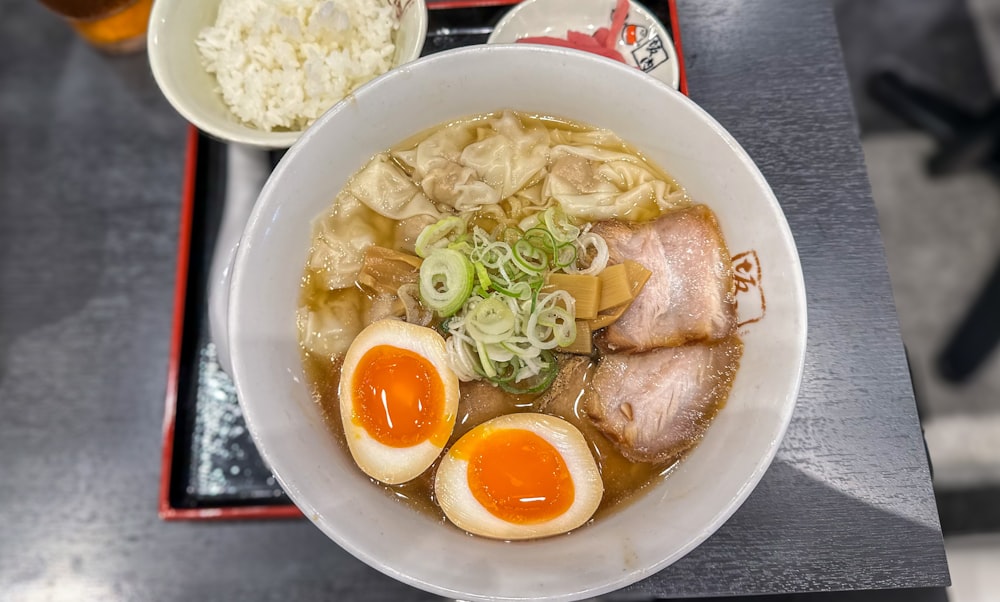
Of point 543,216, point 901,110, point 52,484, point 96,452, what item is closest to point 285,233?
point 543,216

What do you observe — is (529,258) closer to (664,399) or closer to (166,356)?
(664,399)

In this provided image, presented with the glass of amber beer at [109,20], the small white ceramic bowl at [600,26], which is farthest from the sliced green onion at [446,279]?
the glass of amber beer at [109,20]

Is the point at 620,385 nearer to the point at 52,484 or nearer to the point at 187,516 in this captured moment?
the point at 187,516

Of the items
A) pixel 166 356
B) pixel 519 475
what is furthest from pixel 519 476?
pixel 166 356

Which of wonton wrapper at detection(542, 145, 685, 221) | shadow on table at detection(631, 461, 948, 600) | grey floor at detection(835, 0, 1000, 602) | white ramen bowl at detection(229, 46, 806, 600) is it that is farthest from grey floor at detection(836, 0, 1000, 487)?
white ramen bowl at detection(229, 46, 806, 600)

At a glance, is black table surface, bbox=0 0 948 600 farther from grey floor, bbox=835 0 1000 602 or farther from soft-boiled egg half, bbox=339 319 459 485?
grey floor, bbox=835 0 1000 602

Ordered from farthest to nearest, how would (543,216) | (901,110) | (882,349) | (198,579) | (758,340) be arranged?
(901,110) < (198,579) < (882,349) < (543,216) < (758,340)
